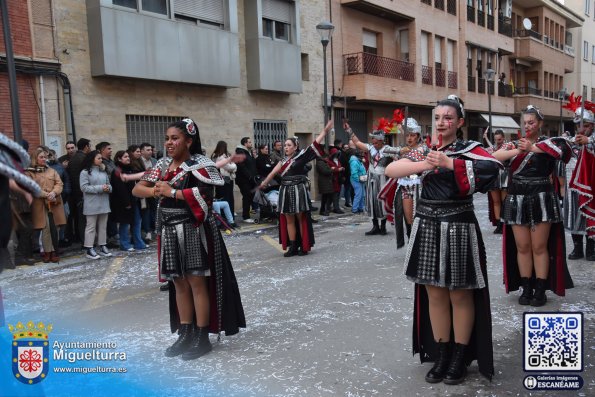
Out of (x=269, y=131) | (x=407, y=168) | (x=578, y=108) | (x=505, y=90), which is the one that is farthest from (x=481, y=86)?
(x=407, y=168)

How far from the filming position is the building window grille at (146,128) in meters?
13.4

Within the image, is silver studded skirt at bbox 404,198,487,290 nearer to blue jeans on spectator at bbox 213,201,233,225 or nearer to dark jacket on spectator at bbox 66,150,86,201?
dark jacket on spectator at bbox 66,150,86,201

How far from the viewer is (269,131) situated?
1739cm

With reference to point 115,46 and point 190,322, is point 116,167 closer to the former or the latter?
point 115,46

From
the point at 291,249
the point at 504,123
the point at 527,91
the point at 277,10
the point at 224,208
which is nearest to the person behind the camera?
the point at 291,249

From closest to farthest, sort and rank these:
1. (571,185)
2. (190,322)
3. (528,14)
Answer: (190,322)
(571,185)
(528,14)

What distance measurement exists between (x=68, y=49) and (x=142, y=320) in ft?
28.1

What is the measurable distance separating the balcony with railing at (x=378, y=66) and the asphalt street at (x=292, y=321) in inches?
501

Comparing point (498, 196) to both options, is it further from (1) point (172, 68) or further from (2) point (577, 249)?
(1) point (172, 68)

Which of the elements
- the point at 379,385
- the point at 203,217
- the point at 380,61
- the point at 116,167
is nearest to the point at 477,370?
the point at 379,385

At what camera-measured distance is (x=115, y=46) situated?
1241cm

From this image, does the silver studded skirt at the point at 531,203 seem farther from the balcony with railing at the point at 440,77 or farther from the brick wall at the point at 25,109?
the balcony with railing at the point at 440,77

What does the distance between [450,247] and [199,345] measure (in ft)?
7.16

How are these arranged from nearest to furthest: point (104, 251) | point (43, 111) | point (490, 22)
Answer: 1. point (104, 251)
2. point (43, 111)
3. point (490, 22)
